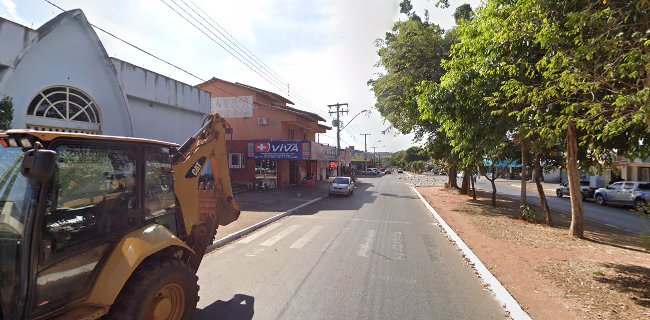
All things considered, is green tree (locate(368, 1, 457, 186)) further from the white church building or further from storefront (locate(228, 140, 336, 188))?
the white church building

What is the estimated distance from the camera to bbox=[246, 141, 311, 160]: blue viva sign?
86.7ft

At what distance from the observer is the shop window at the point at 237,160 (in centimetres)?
2859

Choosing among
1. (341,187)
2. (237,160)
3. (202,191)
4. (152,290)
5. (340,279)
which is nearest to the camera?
(152,290)

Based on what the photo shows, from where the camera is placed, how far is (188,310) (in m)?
4.04

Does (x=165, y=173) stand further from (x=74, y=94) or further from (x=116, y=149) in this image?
(x=74, y=94)

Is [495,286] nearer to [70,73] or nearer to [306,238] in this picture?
[306,238]

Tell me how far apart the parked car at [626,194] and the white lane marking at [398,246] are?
17.4 metres

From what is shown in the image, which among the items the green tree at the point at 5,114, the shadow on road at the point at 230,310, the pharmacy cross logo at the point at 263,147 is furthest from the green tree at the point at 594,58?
the pharmacy cross logo at the point at 263,147

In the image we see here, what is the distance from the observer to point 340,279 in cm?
616

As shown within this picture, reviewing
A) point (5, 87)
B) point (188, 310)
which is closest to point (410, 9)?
point (5, 87)

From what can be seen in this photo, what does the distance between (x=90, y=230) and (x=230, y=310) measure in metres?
2.18

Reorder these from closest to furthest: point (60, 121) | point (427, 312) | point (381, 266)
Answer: point (427, 312)
point (381, 266)
point (60, 121)

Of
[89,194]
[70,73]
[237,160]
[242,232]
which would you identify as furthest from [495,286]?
[237,160]

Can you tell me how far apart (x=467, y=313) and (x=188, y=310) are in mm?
3758
